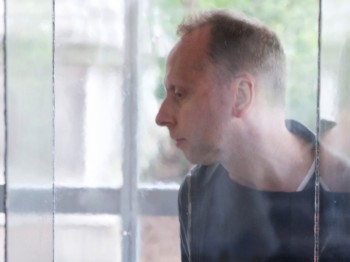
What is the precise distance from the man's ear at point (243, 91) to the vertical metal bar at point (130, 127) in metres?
0.13

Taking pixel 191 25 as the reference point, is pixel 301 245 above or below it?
below

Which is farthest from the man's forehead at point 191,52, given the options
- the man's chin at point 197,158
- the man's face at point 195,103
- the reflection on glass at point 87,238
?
the reflection on glass at point 87,238

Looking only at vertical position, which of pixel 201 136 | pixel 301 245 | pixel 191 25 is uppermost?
pixel 191 25

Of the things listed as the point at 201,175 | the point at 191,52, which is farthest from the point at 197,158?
the point at 191,52

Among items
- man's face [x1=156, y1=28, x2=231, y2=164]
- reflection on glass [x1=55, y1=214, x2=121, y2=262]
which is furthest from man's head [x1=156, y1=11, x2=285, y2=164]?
reflection on glass [x1=55, y1=214, x2=121, y2=262]

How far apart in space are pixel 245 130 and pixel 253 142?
0.06ft

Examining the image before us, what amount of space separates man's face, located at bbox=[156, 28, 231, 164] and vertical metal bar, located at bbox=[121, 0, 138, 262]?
0.15ft

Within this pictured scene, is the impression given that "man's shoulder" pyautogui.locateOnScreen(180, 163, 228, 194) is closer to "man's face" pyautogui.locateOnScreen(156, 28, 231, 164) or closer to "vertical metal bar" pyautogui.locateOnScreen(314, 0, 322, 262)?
"man's face" pyautogui.locateOnScreen(156, 28, 231, 164)

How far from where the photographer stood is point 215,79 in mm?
813

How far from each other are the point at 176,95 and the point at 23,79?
0.70ft

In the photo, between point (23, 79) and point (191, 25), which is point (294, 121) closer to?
point (191, 25)

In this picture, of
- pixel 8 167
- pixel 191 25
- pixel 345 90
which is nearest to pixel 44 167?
pixel 8 167

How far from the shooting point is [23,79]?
84 cm

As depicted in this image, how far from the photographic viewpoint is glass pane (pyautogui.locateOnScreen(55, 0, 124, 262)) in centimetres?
83
